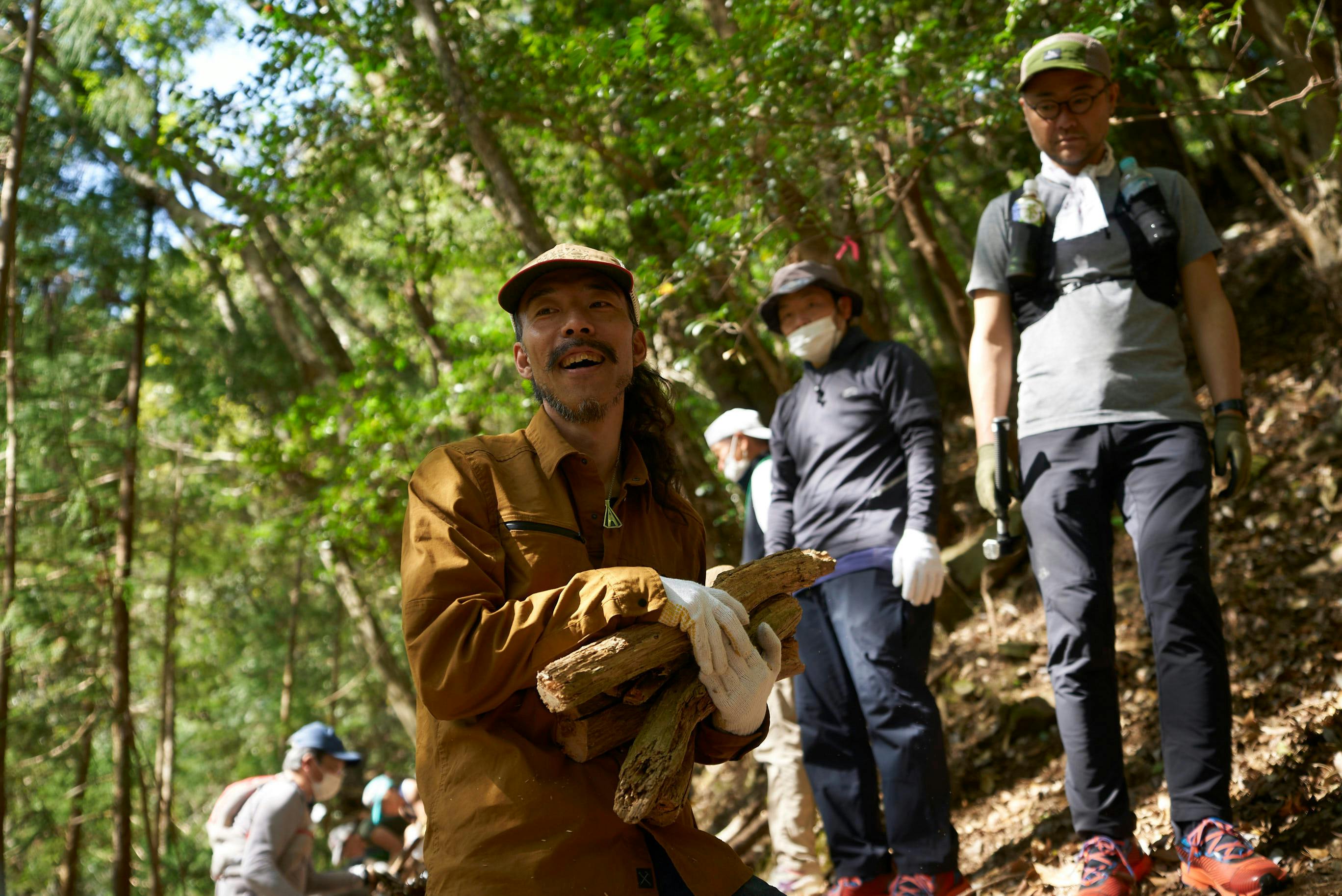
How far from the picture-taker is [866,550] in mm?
4320

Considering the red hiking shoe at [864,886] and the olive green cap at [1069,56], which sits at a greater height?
the olive green cap at [1069,56]

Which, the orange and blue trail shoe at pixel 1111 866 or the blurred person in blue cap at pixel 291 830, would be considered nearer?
the orange and blue trail shoe at pixel 1111 866

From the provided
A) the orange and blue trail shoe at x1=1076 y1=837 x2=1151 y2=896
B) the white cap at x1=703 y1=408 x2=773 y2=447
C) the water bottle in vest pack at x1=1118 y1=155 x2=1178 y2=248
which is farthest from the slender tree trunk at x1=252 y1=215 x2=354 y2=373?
the orange and blue trail shoe at x1=1076 y1=837 x2=1151 y2=896

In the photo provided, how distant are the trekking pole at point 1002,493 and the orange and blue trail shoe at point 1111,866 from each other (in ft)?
3.34

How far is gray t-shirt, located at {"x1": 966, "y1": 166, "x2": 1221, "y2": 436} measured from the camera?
3582 mm

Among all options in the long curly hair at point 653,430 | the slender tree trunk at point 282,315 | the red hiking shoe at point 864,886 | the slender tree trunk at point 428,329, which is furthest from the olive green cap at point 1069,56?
the slender tree trunk at point 282,315

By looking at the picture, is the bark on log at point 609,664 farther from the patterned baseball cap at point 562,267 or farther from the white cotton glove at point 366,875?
the white cotton glove at point 366,875

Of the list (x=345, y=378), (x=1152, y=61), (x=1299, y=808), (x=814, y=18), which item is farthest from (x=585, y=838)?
(x=345, y=378)

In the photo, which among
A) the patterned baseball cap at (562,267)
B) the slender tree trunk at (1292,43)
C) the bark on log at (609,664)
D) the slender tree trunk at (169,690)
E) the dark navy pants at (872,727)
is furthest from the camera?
the slender tree trunk at (169,690)

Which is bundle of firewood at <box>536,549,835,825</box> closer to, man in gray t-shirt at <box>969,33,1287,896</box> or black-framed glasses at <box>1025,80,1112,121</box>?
man in gray t-shirt at <box>969,33,1287,896</box>

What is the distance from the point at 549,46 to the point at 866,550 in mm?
4934

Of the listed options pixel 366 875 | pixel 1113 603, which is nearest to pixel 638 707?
pixel 1113 603

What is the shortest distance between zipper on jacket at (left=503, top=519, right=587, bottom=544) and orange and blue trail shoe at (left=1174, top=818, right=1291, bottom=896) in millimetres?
2184

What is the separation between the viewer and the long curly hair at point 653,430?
2803 millimetres
